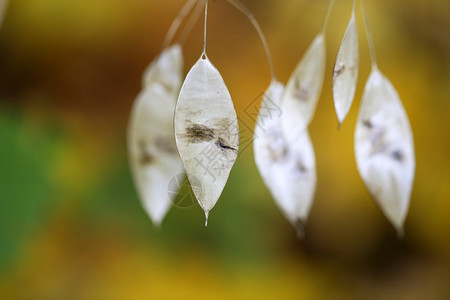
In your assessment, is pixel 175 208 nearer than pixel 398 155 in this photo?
No

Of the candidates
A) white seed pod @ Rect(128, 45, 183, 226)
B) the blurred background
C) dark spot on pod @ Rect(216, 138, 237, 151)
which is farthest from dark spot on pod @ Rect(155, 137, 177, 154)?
the blurred background

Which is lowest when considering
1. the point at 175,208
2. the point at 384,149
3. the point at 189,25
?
the point at 175,208

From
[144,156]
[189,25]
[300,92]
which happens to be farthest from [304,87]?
[189,25]

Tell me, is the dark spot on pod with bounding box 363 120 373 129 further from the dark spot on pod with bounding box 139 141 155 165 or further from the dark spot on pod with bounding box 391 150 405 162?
the dark spot on pod with bounding box 139 141 155 165

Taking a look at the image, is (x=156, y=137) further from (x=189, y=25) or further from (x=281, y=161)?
(x=189, y=25)

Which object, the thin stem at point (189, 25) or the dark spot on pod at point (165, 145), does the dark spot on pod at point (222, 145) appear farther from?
the thin stem at point (189, 25)

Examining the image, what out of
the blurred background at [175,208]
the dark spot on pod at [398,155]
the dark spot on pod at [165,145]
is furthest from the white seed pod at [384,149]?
the blurred background at [175,208]

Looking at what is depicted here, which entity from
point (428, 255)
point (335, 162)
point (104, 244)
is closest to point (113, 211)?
point (104, 244)
